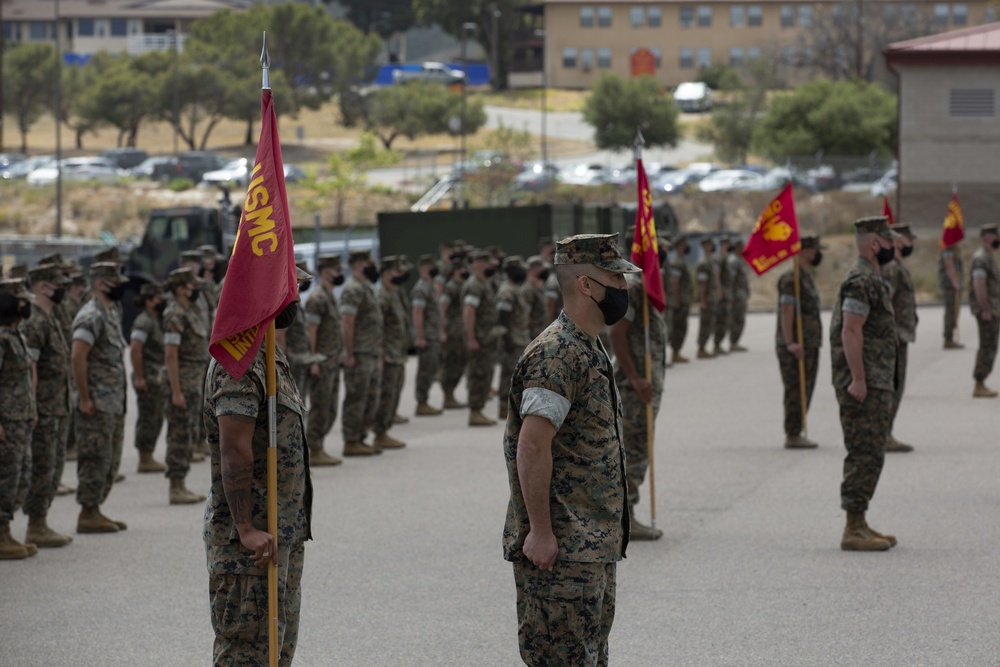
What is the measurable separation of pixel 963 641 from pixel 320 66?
8722 centimetres

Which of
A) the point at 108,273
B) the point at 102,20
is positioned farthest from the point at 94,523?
the point at 102,20

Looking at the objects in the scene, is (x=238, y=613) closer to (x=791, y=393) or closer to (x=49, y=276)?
(x=49, y=276)

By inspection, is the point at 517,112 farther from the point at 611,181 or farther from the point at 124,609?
the point at 124,609

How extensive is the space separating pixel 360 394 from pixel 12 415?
17.0ft

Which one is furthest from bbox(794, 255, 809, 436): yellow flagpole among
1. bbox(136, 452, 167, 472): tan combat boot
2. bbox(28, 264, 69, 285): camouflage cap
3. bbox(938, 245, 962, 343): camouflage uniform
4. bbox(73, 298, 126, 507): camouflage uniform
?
bbox(938, 245, 962, 343): camouflage uniform

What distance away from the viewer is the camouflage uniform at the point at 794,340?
46.8 ft

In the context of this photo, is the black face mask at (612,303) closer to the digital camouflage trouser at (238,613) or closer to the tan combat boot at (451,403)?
the digital camouflage trouser at (238,613)

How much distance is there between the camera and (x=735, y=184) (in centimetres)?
5688

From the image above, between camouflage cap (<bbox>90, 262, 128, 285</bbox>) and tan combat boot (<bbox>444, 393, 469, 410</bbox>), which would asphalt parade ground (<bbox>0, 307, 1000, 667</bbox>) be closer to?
camouflage cap (<bbox>90, 262, 128, 285</bbox>)

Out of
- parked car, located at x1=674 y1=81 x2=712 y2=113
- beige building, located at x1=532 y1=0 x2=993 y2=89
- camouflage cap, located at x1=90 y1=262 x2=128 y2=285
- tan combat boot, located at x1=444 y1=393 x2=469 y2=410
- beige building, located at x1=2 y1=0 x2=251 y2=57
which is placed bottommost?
tan combat boot, located at x1=444 y1=393 x2=469 y2=410

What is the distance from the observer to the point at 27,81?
289 feet

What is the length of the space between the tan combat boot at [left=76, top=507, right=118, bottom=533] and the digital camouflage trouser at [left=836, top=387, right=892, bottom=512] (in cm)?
523

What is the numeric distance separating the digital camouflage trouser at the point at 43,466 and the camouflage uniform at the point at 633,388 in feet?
13.1

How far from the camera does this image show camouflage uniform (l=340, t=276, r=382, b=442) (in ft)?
47.5
